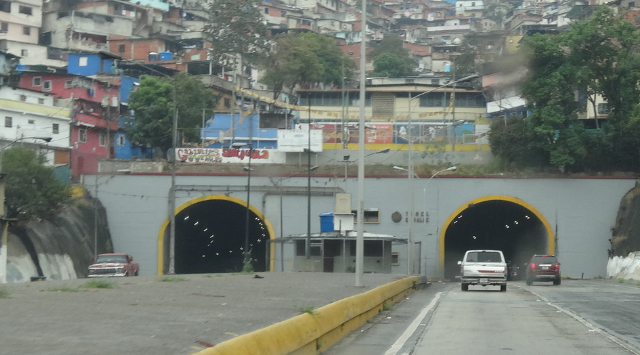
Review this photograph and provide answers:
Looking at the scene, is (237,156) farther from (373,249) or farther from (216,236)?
(373,249)

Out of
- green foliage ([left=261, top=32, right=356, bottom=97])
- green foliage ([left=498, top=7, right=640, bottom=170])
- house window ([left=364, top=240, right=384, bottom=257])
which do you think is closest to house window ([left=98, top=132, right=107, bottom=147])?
green foliage ([left=261, top=32, right=356, bottom=97])

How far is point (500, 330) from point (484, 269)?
19179 millimetres

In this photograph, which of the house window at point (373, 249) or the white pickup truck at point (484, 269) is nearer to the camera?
the white pickup truck at point (484, 269)

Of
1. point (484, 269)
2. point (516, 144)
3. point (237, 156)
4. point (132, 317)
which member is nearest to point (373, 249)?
point (484, 269)

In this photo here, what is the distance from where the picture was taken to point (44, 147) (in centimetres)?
6850

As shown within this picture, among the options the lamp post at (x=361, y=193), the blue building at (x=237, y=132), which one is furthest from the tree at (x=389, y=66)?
the lamp post at (x=361, y=193)

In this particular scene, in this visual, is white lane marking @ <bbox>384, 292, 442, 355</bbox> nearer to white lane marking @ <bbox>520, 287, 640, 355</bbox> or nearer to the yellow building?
white lane marking @ <bbox>520, 287, 640, 355</bbox>

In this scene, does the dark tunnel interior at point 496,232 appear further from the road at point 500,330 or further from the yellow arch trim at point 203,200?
the road at point 500,330

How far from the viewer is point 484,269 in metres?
35.8

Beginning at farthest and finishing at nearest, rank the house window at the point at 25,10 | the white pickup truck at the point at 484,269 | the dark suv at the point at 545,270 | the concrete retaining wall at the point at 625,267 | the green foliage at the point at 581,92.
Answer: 1. the house window at the point at 25,10
2. the green foliage at the point at 581,92
3. the concrete retaining wall at the point at 625,267
4. the dark suv at the point at 545,270
5. the white pickup truck at the point at 484,269

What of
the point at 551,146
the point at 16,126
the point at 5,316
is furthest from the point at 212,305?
the point at 16,126

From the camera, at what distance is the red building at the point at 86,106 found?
249ft

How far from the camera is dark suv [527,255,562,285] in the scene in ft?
150

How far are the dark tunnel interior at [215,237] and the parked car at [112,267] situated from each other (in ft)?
65.0
